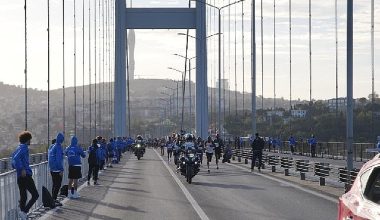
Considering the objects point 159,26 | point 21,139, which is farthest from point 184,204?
point 159,26

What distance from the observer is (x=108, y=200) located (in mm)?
20719

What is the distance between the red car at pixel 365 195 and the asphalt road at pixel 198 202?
783 cm

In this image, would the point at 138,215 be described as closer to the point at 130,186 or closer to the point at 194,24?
the point at 130,186

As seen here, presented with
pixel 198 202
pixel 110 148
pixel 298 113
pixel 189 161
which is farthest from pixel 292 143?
pixel 198 202

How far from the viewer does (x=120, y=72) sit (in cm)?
8775

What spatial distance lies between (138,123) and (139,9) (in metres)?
110

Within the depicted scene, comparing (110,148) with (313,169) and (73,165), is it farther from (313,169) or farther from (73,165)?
(73,165)

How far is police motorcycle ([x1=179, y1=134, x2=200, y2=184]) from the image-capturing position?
2750cm

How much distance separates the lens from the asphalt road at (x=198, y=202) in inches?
641

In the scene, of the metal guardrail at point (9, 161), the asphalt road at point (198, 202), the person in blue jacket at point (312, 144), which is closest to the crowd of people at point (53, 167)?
the asphalt road at point (198, 202)

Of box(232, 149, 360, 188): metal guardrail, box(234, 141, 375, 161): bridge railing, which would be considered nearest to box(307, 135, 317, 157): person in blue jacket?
box(234, 141, 375, 161): bridge railing

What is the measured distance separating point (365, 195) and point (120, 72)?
8119cm

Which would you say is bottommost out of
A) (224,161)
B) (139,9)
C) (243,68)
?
(224,161)

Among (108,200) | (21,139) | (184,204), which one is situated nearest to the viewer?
(21,139)
